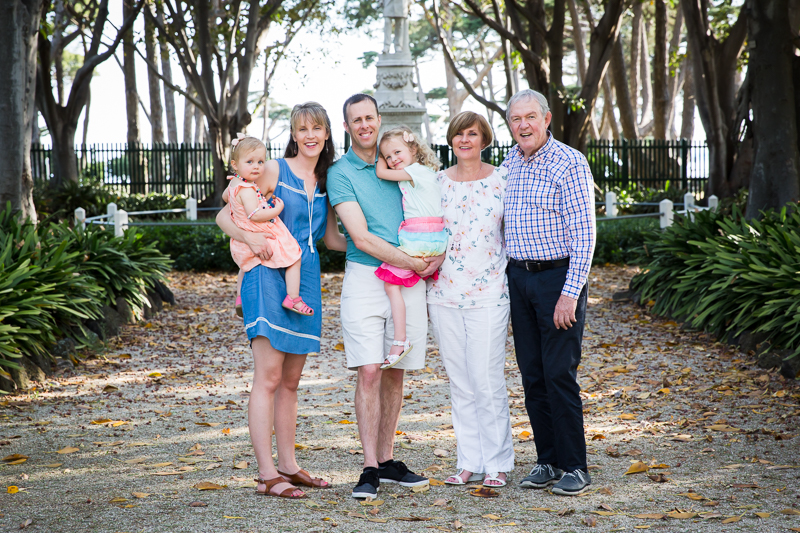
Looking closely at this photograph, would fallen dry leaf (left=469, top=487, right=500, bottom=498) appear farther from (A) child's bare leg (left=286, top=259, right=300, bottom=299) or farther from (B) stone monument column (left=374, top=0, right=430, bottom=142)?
(B) stone monument column (left=374, top=0, right=430, bottom=142)

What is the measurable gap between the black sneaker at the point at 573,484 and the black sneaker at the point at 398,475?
69cm

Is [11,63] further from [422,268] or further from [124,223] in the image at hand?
[422,268]

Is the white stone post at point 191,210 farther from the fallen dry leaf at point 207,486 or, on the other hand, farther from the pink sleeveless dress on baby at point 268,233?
the pink sleeveless dress on baby at point 268,233

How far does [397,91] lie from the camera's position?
14.5 metres

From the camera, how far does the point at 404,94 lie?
1445 cm

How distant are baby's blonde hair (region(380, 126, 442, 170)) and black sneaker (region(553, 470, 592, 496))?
1.72m

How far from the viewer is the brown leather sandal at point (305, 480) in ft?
13.0

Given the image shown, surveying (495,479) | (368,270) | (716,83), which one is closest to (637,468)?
(495,479)

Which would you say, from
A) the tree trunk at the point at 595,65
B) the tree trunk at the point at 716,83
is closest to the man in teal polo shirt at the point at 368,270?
the tree trunk at the point at 595,65

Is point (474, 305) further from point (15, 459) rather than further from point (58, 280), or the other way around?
point (58, 280)

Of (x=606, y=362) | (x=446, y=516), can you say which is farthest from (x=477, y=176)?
(x=606, y=362)

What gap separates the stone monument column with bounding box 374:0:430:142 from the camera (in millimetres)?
14406

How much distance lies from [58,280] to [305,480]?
413cm

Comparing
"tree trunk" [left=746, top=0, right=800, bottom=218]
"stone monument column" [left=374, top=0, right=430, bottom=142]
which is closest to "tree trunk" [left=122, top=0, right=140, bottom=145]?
"stone monument column" [left=374, top=0, right=430, bottom=142]
